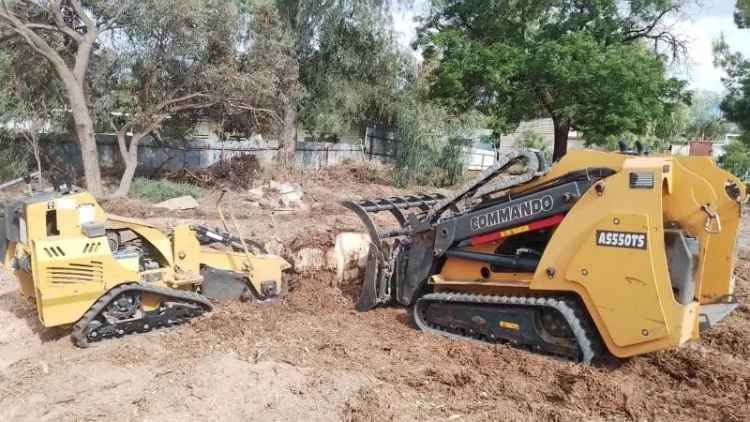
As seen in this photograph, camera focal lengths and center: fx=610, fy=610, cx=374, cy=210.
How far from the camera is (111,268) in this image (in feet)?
17.0

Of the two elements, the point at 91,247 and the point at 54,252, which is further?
the point at 91,247

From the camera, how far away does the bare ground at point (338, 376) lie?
12.6 ft

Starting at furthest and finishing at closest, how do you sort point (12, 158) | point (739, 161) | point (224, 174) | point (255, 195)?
point (739, 161) < point (224, 174) < point (12, 158) < point (255, 195)

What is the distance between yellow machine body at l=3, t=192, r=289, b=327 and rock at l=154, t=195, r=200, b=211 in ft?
26.1

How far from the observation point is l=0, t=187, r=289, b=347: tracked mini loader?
16.3ft

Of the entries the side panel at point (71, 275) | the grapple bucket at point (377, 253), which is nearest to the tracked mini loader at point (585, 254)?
the grapple bucket at point (377, 253)

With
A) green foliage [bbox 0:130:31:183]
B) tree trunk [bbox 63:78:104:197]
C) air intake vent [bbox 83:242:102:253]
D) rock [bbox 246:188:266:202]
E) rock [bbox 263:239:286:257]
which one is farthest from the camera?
green foliage [bbox 0:130:31:183]

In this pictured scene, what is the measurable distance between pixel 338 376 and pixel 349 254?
2720 millimetres

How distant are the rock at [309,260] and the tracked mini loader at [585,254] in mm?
1927

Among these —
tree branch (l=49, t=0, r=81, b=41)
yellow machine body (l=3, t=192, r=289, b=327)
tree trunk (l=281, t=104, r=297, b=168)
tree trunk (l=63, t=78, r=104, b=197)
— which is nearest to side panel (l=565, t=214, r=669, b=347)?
yellow machine body (l=3, t=192, r=289, b=327)

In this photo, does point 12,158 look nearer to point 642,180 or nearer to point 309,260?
point 309,260

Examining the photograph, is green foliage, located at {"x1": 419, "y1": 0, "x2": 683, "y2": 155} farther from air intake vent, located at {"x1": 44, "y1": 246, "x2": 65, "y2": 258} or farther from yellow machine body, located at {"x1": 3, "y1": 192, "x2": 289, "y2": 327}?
air intake vent, located at {"x1": 44, "y1": 246, "x2": 65, "y2": 258}

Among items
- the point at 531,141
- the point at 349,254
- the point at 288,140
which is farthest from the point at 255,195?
the point at 531,141

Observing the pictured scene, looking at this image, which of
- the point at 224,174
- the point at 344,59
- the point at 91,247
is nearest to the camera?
the point at 91,247
